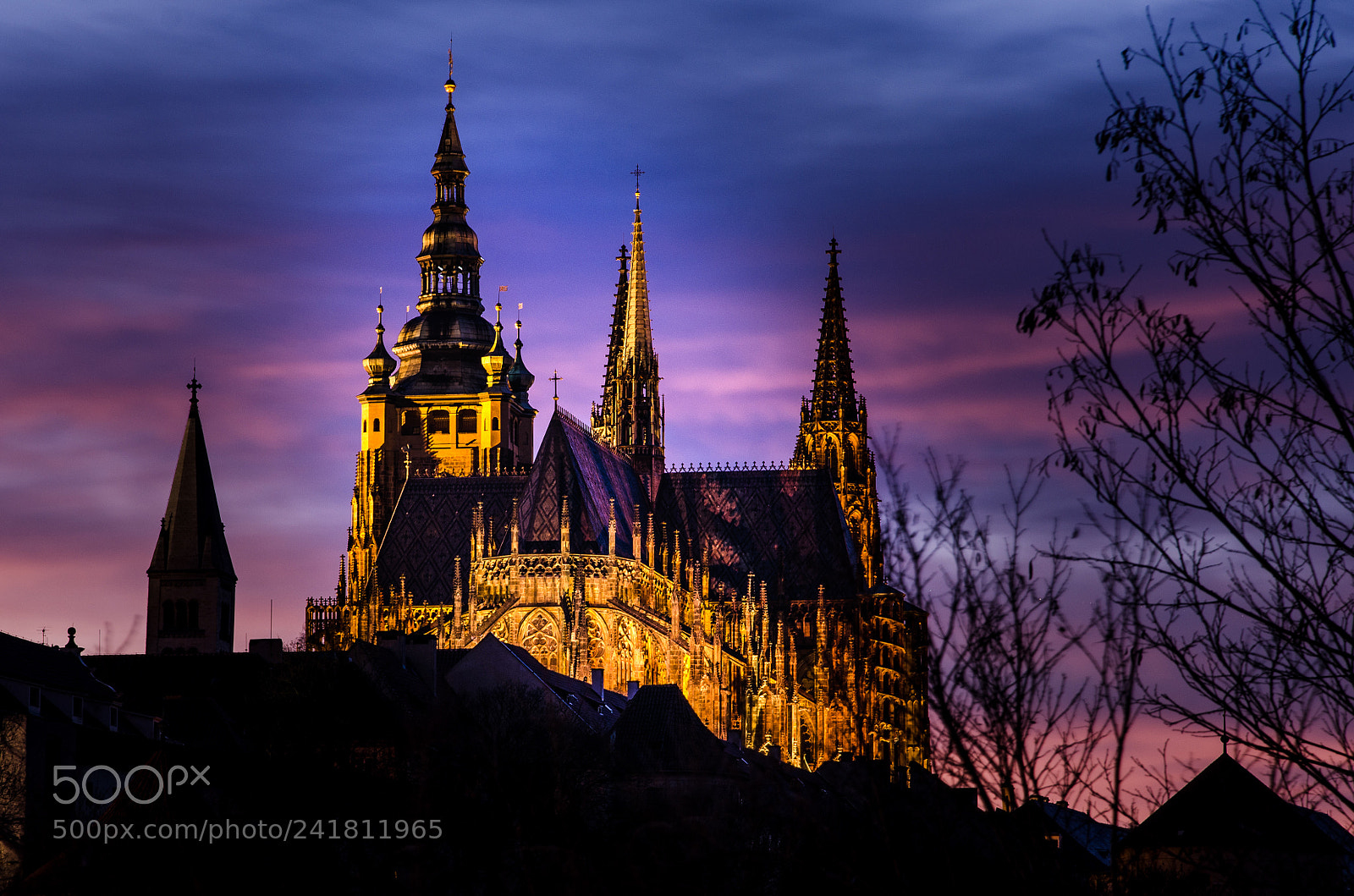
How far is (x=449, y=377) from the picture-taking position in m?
149

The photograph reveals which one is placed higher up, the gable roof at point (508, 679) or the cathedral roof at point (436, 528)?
the cathedral roof at point (436, 528)

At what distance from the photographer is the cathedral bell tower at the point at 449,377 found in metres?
143

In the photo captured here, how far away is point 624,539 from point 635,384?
69.6 feet

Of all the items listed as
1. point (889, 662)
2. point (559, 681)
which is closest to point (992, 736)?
point (559, 681)

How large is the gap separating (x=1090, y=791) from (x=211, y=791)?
27.9m

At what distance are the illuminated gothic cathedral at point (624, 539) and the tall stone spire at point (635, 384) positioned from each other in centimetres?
12

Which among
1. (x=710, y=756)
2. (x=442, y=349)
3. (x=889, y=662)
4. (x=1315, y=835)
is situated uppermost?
(x=442, y=349)

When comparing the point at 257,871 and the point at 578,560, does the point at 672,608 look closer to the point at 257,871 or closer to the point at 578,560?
the point at 578,560

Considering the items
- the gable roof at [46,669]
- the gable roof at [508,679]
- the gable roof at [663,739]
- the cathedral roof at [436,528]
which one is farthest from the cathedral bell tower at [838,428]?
the gable roof at [46,669]

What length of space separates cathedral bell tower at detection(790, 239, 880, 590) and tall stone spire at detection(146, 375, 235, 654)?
1286 inches

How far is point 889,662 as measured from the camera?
342 feet

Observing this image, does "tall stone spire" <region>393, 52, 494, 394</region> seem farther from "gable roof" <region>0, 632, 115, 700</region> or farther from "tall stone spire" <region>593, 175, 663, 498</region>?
"gable roof" <region>0, 632, 115, 700</region>

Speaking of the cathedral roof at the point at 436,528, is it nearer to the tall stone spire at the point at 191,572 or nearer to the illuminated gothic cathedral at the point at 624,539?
the illuminated gothic cathedral at the point at 624,539

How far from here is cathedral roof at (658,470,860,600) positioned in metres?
111
